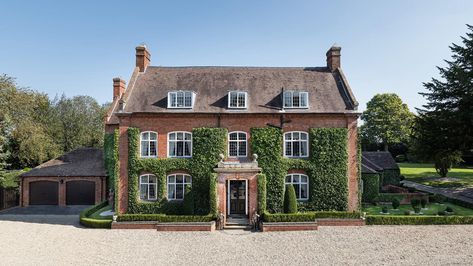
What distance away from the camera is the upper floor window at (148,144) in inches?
1030

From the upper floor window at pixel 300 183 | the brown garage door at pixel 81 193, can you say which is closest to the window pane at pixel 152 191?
the upper floor window at pixel 300 183

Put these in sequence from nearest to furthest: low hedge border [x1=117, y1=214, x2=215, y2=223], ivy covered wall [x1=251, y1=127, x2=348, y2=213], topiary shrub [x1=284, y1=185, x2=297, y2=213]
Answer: low hedge border [x1=117, y1=214, x2=215, y2=223] < topiary shrub [x1=284, y1=185, x2=297, y2=213] < ivy covered wall [x1=251, y1=127, x2=348, y2=213]

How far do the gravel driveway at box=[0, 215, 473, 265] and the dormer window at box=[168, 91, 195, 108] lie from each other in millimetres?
10106

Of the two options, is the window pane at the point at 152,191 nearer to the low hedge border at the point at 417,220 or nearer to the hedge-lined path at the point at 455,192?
the low hedge border at the point at 417,220

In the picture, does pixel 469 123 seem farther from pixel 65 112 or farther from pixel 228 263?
pixel 65 112

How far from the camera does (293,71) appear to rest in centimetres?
3008

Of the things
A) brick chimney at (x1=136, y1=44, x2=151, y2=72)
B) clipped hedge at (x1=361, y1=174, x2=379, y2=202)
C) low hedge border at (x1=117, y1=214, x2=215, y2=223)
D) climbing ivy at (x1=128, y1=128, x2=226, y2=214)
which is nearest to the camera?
low hedge border at (x1=117, y1=214, x2=215, y2=223)

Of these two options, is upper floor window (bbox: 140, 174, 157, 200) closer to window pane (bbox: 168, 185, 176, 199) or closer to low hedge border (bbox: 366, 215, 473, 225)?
window pane (bbox: 168, 185, 176, 199)

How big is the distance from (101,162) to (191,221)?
18377 millimetres

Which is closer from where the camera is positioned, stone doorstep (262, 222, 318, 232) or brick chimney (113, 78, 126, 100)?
stone doorstep (262, 222, 318, 232)

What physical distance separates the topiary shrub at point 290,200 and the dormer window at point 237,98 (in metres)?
7.75

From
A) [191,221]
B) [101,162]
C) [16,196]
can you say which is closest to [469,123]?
[191,221]

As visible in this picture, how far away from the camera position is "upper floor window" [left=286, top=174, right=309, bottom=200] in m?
26.2

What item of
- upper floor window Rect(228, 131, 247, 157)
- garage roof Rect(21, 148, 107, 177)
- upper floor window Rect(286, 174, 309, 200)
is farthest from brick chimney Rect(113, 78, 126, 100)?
upper floor window Rect(286, 174, 309, 200)
